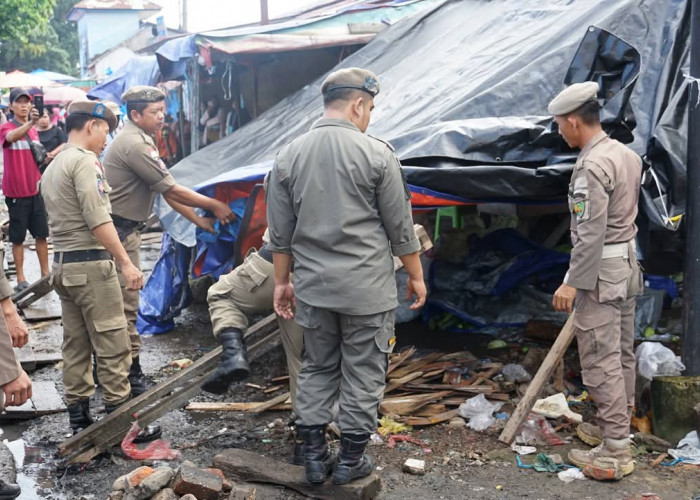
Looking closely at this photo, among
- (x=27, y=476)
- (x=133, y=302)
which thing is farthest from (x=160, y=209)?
(x=27, y=476)

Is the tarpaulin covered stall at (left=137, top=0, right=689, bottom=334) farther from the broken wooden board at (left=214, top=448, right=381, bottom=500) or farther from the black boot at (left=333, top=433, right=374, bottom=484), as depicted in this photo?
the broken wooden board at (left=214, top=448, right=381, bottom=500)

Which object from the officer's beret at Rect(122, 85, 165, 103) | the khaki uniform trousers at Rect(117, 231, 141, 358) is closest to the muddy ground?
the khaki uniform trousers at Rect(117, 231, 141, 358)

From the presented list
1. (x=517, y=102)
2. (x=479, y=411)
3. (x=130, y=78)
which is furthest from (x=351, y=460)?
(x=130, y=78)

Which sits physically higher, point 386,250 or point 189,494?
point 386,250

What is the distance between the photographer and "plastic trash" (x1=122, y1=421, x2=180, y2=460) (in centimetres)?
475

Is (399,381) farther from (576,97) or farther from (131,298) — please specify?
(576,97)

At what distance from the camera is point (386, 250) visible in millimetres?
4074

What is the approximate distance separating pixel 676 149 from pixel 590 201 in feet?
3.29

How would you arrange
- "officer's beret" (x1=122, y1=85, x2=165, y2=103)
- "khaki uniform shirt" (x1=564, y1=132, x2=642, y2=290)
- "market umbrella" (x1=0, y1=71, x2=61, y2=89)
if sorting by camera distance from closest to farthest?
1. "khaki uniform shirt" (x1=564, y1=132, x2=642, y2=290)
2. "officer's beret" (x1=122, y1=85, x2=165, y2=103)
3. "market umbrella" (x1=0, y1=71, x2=61, y2=89)

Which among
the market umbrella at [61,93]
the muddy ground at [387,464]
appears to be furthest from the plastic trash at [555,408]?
the market umbrella at [61,93]

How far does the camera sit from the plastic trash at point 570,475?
4.29 metres

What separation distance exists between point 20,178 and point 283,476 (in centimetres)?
593

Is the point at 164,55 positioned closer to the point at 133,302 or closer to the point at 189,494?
the point at 133,302

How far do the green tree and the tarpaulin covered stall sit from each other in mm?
17482
